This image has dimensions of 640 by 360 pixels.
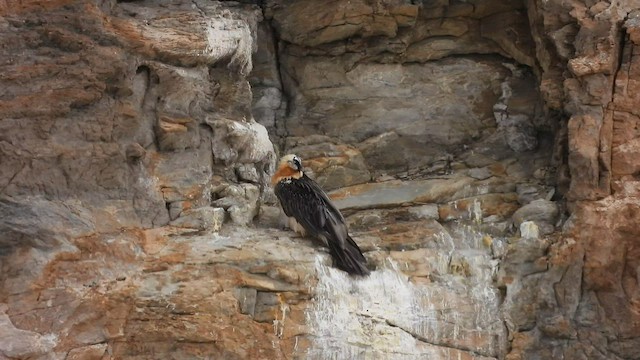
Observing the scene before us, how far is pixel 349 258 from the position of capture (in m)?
6.93

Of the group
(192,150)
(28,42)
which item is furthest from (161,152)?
(28,42)

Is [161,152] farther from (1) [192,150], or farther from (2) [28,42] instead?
(2) [28,42]

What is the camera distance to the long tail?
6.90 metres

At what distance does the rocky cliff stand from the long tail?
11 centimetres

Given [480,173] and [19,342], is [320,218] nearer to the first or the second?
[480,173]

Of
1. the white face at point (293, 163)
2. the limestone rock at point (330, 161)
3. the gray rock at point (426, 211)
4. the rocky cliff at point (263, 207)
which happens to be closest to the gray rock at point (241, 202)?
the rocky cliff at point (263, 207)

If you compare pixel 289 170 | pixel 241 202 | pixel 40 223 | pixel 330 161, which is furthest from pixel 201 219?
pixel 330 161

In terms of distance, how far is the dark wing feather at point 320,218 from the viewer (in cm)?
695

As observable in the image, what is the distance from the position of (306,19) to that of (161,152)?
2.92m

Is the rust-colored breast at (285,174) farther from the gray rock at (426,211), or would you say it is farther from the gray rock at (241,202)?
the gray rock at (426,211)

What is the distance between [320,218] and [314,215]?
106mm

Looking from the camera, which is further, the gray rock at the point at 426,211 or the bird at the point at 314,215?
the gray rock at the point at 426,211

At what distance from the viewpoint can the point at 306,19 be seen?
30.6ft

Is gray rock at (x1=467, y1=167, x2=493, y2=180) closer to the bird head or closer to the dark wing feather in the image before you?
the dark wing feather
